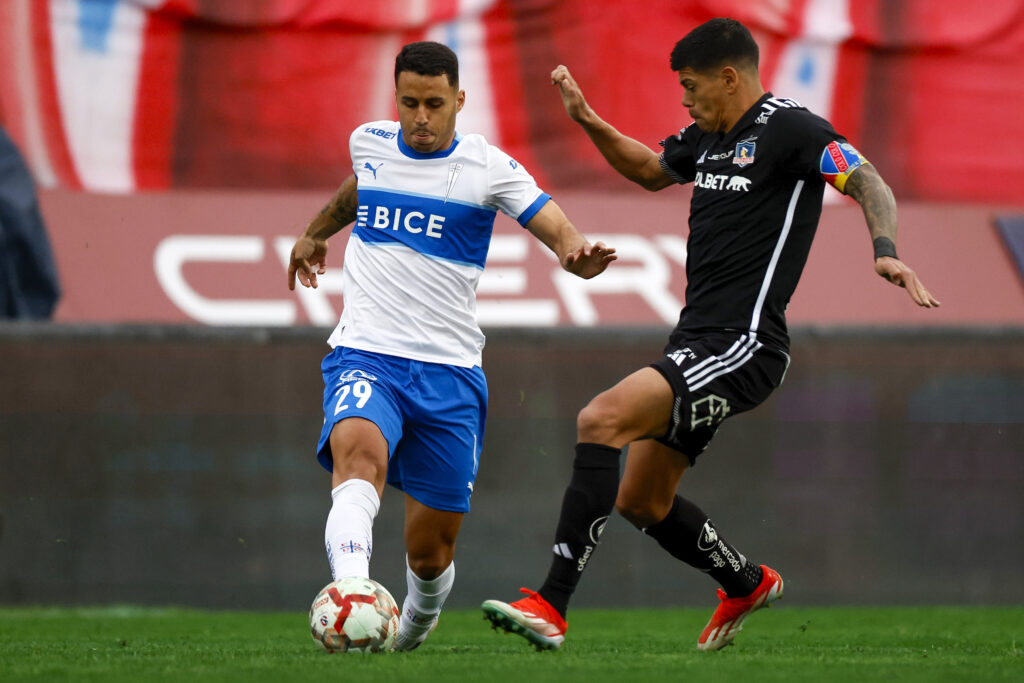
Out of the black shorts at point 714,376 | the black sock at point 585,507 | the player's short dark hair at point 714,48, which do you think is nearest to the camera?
the black sock at point 585,507

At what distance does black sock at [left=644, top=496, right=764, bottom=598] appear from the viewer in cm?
560

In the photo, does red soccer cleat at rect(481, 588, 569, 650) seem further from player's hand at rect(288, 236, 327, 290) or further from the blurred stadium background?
the blurred stadium background

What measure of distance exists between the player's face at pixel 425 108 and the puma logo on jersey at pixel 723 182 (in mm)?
994

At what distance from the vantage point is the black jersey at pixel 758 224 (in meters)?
5.23

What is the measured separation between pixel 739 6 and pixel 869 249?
2281 millimetres

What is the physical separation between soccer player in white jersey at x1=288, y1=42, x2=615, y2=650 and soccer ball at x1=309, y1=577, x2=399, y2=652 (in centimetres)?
73

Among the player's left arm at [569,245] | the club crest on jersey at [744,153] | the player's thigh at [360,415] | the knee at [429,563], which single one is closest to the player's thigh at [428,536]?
the knee at [429,563]

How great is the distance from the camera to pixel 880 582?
818 centimetres

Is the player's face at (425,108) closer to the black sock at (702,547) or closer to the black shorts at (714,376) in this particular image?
the black shorts at (714,376)

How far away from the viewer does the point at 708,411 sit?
5125mm

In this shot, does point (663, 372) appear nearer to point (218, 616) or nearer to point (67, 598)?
point (218, 616)

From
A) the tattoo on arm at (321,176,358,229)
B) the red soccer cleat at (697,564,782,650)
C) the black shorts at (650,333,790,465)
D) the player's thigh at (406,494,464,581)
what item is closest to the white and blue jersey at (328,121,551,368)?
the tattoo on arm at (321,176,358,229)

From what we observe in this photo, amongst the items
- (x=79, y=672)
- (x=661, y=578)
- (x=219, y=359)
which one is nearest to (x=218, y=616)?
(x=219, y=359)

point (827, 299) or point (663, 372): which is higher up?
point (663, 372)
